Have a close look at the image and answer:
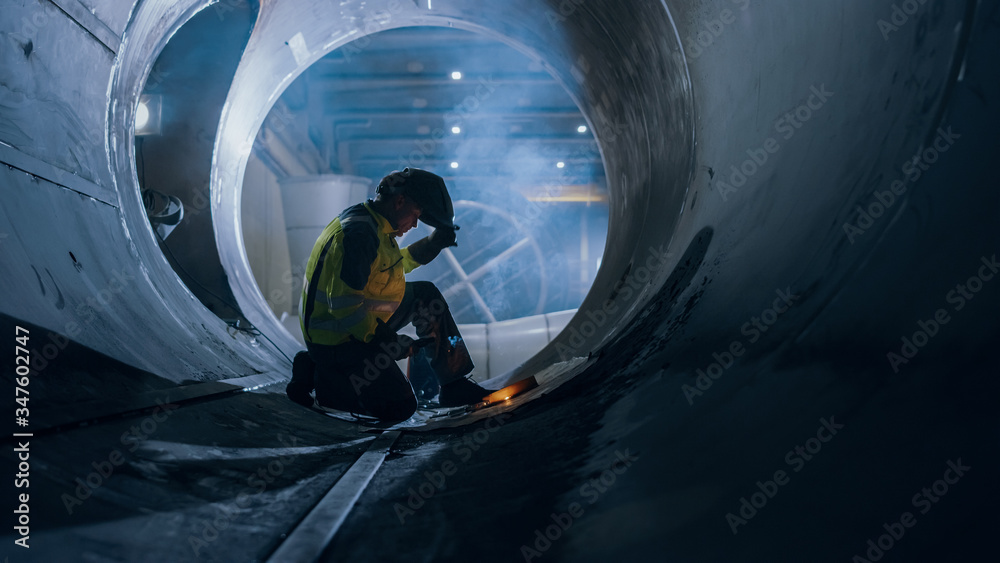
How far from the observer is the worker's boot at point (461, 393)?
324 cm

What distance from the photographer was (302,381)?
9.39 feet

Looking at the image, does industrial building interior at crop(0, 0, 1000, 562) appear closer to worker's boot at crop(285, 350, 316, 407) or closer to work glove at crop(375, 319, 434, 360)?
worker's boot at crop(285, 350, 316, 407)

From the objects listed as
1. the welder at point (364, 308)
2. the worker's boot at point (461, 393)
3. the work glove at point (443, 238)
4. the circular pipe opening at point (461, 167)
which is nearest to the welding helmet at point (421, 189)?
the welder at point (364, 308)

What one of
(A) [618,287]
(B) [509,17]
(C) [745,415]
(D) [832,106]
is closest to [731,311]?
(C) [745,415]

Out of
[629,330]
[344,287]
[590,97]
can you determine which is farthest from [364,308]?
[590,97]

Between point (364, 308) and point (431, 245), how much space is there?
0.80 m

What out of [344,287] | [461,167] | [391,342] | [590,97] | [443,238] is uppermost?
[461,167]

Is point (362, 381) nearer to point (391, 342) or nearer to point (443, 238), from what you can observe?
point (391, 342)

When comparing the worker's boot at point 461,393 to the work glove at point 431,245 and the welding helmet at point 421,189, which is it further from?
the welding helmet at point 421,189

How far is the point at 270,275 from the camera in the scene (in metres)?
6.77

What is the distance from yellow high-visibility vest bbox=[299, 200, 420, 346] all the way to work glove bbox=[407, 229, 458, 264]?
1.00ft

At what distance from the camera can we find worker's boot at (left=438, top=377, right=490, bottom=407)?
324cm

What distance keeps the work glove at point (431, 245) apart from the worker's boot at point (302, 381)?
0.90m

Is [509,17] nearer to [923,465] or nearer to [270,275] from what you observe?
[923,465]
